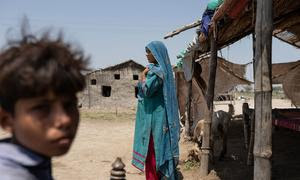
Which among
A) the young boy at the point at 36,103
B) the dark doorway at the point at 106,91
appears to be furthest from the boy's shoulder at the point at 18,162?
the dark doorway at the point at 106,91

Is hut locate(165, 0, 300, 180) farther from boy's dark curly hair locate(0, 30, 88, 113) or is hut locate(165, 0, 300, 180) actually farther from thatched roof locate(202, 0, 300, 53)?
boy's dark curly hair locate(0, 30, 88, 113)

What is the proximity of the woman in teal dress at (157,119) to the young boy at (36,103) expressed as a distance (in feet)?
10.3

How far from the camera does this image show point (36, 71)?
101 centimetres

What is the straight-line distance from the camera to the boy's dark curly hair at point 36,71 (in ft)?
3.29

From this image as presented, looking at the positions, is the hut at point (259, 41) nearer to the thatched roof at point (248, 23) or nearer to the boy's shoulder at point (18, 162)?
the thatched roof at point (248, 23)

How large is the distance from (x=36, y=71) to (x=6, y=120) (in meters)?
0.20

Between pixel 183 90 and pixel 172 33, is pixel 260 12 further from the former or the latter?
pixel 183 90

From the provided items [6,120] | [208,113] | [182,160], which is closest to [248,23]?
[208,113]

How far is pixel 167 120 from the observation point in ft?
14.6

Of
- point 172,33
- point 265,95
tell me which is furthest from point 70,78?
point 172,33

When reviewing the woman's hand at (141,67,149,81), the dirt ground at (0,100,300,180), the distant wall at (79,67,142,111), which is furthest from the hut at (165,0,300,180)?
the distant wall at (79,67,142,111)

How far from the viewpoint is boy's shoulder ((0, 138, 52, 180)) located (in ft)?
3.42

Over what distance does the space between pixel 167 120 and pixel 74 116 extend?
11.1 feet

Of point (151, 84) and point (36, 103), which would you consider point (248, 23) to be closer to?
point (151, 84)
